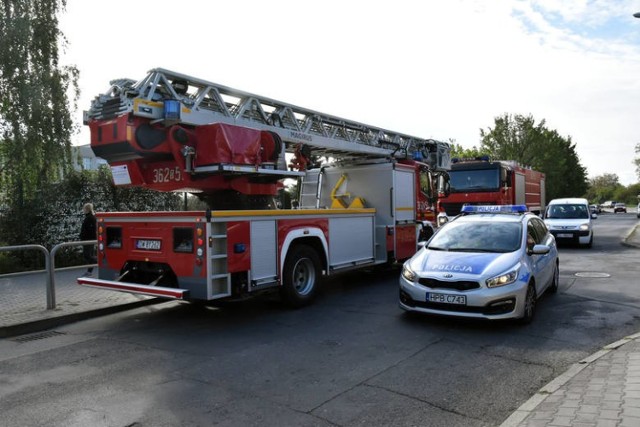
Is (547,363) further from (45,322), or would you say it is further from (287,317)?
(45,322)

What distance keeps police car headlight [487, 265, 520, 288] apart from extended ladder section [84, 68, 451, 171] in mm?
4293

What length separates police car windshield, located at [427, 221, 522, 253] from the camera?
289 inches

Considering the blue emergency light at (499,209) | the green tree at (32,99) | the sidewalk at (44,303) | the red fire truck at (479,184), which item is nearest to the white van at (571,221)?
the red fire truck at (479,184)

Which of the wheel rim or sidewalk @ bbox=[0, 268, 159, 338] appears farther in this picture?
the wheel rim

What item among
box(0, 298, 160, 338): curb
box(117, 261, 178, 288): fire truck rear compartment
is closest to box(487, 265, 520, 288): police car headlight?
box(117, 261, 178, 288): fire truck rear compartment

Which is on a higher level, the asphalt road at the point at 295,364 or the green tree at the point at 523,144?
the green tree at the point at 523,144

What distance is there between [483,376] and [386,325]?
6.88 ft

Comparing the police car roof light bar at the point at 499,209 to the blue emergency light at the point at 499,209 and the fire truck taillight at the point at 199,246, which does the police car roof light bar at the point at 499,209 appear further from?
the fire truck taillight at the point at 199,246

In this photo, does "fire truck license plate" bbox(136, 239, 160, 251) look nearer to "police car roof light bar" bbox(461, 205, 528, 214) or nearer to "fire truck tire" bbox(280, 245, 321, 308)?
"fire truck tire" bbox(280, 245, 321, 308)

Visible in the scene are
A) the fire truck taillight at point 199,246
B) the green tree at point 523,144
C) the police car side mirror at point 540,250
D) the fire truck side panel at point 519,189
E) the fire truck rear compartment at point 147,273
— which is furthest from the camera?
the green tree at point 523,144

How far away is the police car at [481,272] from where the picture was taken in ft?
20.9

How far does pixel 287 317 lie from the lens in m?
7.52

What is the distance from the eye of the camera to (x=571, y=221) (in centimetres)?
1845

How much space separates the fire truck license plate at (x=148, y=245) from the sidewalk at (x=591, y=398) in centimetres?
515
